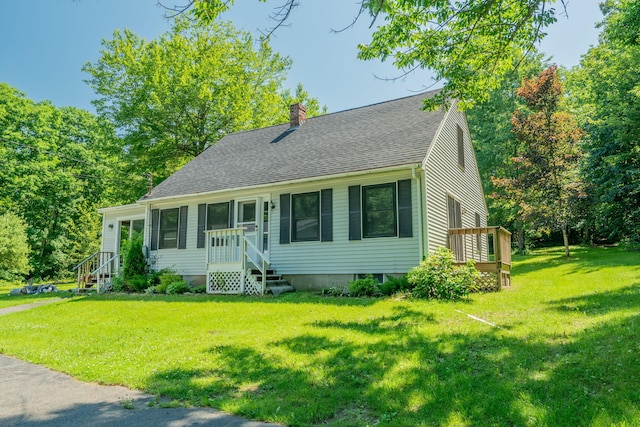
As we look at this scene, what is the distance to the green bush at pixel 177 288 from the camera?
40.4 feet

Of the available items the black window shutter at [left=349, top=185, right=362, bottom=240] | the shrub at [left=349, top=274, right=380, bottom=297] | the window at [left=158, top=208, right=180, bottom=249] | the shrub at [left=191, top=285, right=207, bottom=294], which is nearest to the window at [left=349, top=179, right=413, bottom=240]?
the black window shutter at [left=349, top=185, right=362, bottom=240]

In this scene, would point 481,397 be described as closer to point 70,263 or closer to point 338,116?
point 338,116

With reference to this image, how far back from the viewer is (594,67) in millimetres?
23125

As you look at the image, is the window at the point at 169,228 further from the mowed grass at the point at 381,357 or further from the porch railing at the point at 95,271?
the mowed grass at the point at 381,357

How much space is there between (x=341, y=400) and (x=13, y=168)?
3065cm

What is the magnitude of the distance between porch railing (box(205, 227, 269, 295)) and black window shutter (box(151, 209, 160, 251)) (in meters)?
3.36

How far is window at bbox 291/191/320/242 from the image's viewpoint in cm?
1169

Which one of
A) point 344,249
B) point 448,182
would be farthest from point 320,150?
point 448,182

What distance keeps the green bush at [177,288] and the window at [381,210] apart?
17.8 ft

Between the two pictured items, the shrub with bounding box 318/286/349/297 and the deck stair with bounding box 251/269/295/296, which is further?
the deck stair with bounding box 251/269/295/296

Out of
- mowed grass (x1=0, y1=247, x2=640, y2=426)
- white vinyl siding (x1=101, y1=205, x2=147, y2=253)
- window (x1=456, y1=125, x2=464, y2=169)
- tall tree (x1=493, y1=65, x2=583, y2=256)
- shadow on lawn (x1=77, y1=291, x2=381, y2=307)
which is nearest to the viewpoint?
mowed grass (x1=0, y1=247, x2=640, y2=426)

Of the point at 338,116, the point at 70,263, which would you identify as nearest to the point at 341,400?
the point at 338,116

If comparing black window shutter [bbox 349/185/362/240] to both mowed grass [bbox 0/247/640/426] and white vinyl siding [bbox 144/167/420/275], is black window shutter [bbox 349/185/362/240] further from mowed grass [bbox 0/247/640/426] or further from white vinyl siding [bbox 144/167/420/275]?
mowed grass [bbox 0/247/640/426]

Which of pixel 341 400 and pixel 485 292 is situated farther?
pixel 485 292
